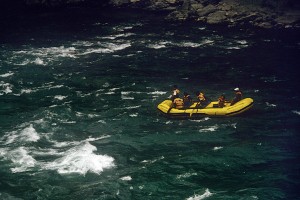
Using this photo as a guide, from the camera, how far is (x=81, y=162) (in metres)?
21.2

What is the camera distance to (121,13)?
5775 centimetres

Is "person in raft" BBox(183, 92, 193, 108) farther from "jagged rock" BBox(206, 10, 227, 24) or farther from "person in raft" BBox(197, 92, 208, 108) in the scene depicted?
"jagged rock" BBox(206, 10, 227, 24)

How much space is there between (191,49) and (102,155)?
24082 millimetres

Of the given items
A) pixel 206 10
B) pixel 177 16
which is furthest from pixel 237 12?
pixel 177 16

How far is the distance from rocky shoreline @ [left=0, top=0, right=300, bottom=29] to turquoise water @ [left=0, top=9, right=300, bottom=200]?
2.70m

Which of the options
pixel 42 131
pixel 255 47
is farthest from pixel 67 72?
pixel 255 47

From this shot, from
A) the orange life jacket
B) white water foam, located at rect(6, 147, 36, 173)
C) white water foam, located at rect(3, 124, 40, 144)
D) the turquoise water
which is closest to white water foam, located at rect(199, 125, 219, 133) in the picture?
the turquoise water

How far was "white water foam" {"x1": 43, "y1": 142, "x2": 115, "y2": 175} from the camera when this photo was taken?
2062cm

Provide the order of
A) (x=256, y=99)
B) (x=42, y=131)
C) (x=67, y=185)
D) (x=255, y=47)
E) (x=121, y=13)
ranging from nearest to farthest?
1. (x=67, y=185)
2. (x=42, y=131)
3. (x=256, y=99)
4. (x=255, y=47)
5. (x=121, y=13)

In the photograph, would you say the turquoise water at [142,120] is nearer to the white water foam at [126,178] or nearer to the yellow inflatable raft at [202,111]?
the white water foam at [126,178]

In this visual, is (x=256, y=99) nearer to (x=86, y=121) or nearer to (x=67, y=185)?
(x=86, y=121)

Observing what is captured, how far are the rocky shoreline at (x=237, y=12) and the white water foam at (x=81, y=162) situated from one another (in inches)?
1325

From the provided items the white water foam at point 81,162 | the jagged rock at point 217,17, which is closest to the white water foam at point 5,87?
the white water foam at point 81,162

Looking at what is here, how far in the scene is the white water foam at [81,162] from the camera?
2062 cm
